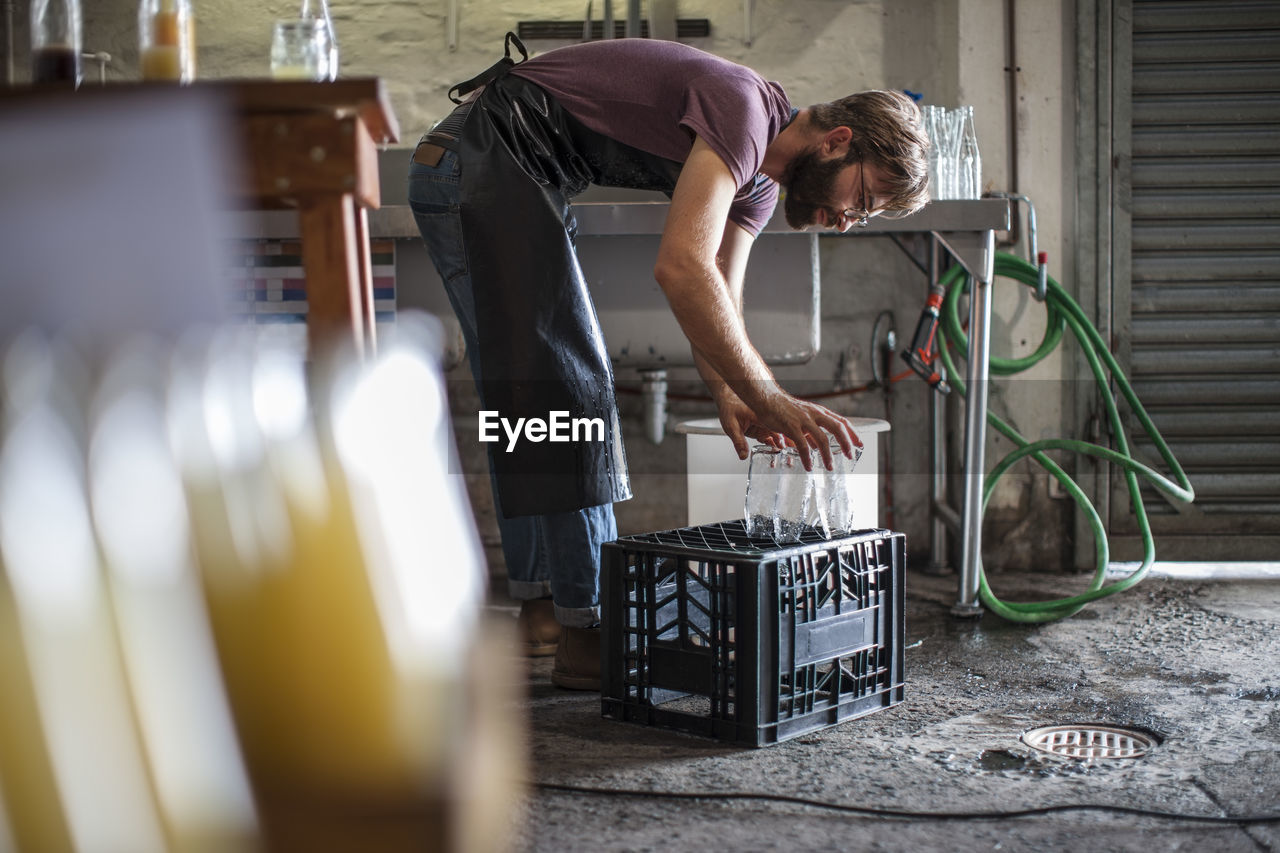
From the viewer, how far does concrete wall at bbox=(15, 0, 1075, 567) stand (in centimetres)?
338

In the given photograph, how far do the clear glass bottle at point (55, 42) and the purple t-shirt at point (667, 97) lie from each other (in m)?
0.80

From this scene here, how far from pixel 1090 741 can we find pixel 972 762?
0.86 ft

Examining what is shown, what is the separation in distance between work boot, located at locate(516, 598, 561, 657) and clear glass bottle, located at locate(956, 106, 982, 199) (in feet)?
4.91

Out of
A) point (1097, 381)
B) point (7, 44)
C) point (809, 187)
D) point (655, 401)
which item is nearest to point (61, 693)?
point (809, 187)

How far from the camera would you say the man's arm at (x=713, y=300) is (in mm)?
1837

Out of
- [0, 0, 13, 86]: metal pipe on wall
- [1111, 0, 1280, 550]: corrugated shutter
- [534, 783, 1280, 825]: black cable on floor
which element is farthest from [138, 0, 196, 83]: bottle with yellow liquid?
[1111, 0, 1280, 550]: corrugated shutter

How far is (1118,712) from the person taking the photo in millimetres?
2039

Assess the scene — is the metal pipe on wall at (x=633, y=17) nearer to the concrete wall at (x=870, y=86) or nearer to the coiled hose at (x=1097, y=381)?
the concrete wall at (x=870, y=86)

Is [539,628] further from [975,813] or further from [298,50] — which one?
[298,50]

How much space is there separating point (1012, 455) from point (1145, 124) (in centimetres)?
113

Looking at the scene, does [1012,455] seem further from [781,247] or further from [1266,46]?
[1266,46]

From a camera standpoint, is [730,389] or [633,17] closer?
[730,389]

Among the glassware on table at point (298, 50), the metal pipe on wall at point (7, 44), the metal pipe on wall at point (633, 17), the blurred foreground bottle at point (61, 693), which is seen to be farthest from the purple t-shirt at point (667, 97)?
the metal pipe on wall at point (7, 44)

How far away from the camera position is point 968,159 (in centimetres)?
308
